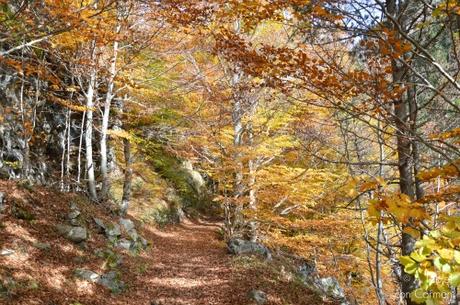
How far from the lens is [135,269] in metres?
9.12

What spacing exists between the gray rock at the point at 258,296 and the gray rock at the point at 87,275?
3379 mm

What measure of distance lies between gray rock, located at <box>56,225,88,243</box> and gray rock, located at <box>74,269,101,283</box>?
1.10m

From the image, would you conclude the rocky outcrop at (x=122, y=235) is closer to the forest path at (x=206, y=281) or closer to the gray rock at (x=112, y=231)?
the gray rock at (x=112, y=231)

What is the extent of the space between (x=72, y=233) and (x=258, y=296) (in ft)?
14.9

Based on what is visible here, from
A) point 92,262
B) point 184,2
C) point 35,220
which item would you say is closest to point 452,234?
point 184,2

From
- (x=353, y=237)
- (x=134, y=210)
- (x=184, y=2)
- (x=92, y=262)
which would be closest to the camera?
(x=184, y=2)

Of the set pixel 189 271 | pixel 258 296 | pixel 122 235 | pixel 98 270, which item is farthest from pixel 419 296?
pixel 122 235

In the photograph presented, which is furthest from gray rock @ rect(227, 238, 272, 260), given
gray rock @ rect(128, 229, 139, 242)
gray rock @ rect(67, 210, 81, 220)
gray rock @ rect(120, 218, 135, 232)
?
gray rock @ rect(67, 210, 81, 220)

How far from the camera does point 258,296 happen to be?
26.8 feet

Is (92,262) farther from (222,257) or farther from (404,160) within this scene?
(404,160)

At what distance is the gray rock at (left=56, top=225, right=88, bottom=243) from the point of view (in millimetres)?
8352

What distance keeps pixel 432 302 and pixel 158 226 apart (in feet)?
48.4

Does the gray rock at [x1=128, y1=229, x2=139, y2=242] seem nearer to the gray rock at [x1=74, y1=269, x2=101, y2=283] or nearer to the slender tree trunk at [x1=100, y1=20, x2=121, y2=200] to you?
the slender tree trunk at [x1=100, y1=20, x2=121, y2=200]

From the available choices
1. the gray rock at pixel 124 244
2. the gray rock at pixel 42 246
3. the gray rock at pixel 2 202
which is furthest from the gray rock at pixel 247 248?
the gray rock at pixel 2 202
